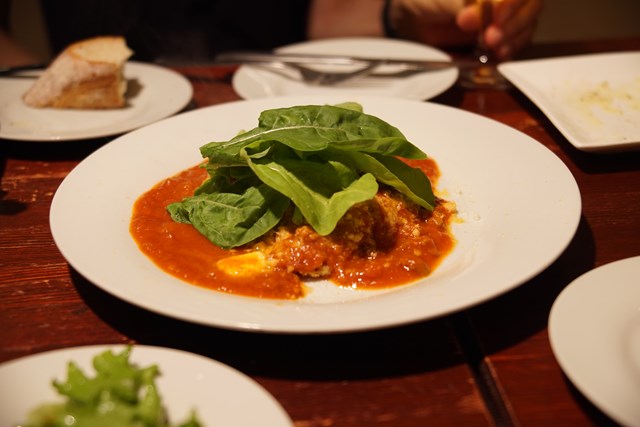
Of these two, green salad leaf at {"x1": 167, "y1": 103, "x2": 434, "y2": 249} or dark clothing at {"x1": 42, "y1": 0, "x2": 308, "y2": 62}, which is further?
dark clothing at {"x1": 42, "y1": 0, "x2": 308, "y2": 62}

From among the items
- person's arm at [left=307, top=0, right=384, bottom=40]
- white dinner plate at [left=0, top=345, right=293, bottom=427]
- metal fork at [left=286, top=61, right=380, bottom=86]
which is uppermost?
white dinner plate at [left=0, top=345, right=293, bottom=427]

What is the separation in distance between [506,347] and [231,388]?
66cm

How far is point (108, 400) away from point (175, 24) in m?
3.82

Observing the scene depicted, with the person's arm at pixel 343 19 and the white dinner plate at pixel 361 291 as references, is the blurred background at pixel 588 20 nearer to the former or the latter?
the person's arm at pixel 343 19

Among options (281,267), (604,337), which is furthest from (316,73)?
(604,337)

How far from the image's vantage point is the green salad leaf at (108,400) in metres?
1.07

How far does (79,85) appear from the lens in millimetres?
2932

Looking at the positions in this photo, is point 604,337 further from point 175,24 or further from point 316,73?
point 175,24

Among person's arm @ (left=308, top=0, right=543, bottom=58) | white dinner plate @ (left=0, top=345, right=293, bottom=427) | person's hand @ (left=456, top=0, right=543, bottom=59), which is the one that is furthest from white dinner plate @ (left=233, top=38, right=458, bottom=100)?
white dinner plate @ (left=0, top=345, right=293, bottom=427)

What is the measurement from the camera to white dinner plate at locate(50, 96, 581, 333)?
1.41m

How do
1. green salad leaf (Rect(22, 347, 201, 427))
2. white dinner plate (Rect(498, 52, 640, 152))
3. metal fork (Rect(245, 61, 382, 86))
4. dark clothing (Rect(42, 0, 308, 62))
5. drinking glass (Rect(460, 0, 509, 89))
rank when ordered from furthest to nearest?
dark clothing (Rect(42, 0, 308, 62)), metal fork (Rect(245, 61, 382, 86)), drinking glass (Rect(460, 0, 509, 89)), white dinner plate (Rect(498, 52, 640, 152)), green salad leaf (Rect(22, 347, 201, 427))

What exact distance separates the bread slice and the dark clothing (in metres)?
1.31

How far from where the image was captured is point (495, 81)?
10.5ft

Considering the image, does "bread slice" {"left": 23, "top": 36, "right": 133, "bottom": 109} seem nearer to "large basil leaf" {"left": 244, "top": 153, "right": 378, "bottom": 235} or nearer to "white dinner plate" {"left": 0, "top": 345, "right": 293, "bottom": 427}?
"large basil leaf" {"left": 244, "top": 153, "right": 378, "bottom": 235}
